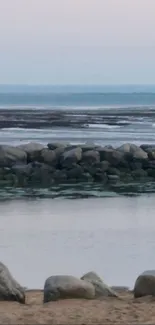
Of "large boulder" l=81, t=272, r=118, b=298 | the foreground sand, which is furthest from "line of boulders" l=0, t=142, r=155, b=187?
the foreground sand

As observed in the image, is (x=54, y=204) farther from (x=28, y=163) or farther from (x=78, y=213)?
(x=28, y=163)

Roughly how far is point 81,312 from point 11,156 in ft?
49.5

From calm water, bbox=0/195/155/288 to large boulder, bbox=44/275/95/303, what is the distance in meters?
1.36

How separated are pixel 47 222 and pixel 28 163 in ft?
28.8

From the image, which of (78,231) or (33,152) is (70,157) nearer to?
(33,152)

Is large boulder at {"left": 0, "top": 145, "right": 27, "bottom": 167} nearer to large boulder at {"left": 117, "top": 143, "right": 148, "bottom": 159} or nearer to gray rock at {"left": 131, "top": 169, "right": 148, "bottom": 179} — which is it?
large boulder at {"left": 117, "top": 143, "right": 148, "bottom": 159}

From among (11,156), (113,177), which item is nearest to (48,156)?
(11,156)

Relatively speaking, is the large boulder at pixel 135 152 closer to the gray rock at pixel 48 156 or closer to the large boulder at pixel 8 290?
the gray rock at pixel 48 156

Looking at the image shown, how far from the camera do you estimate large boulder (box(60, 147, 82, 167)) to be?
21.8 m

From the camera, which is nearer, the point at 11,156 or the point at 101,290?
the point at 101,290

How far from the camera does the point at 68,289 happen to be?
26.0ft

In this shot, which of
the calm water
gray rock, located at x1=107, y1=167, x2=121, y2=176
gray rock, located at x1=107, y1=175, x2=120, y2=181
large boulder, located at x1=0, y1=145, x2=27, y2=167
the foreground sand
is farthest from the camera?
large boulder, located at x1=0, y1=145, x2=27, y2=167

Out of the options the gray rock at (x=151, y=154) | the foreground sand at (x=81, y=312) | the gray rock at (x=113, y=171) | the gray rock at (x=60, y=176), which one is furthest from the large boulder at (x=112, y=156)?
the foreground sand at (x=81, y=312)

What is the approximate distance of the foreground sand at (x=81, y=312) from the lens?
22.6 feet
